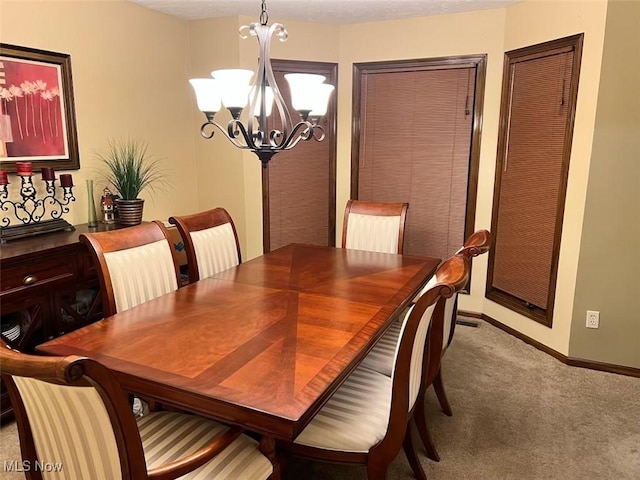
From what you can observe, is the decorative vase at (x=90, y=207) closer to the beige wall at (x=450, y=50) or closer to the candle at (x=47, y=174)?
the candle at (x=47, y=174)

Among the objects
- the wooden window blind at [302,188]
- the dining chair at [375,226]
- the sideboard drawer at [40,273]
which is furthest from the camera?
the wooden window blind at [302,188]

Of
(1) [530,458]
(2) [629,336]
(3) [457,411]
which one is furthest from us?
(2) [629,336]

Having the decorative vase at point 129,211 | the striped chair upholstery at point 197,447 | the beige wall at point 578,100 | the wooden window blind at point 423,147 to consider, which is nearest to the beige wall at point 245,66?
the beige wall at point 578,100

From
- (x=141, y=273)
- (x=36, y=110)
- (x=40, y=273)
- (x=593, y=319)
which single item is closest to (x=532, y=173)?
(x=593, y=319)

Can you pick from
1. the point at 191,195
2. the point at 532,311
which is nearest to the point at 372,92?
the point at 191,195

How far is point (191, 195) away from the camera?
4.13 m

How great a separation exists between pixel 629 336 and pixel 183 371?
2.81 meters

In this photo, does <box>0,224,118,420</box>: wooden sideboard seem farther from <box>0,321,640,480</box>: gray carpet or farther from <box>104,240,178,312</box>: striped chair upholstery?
<box>104,240,178,312</box>: striped chair upholstery

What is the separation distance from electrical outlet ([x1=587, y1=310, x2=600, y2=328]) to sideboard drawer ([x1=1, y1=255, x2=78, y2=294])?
10.3ft

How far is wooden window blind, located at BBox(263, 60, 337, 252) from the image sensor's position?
13.2ft

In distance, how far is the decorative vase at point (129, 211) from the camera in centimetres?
316

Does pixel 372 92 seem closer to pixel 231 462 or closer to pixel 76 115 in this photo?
pixel 76 115

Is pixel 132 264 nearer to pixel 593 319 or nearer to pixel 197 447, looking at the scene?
pixel 197 447

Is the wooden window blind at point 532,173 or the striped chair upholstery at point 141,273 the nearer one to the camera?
the striped chair upholstery at point 141,273
